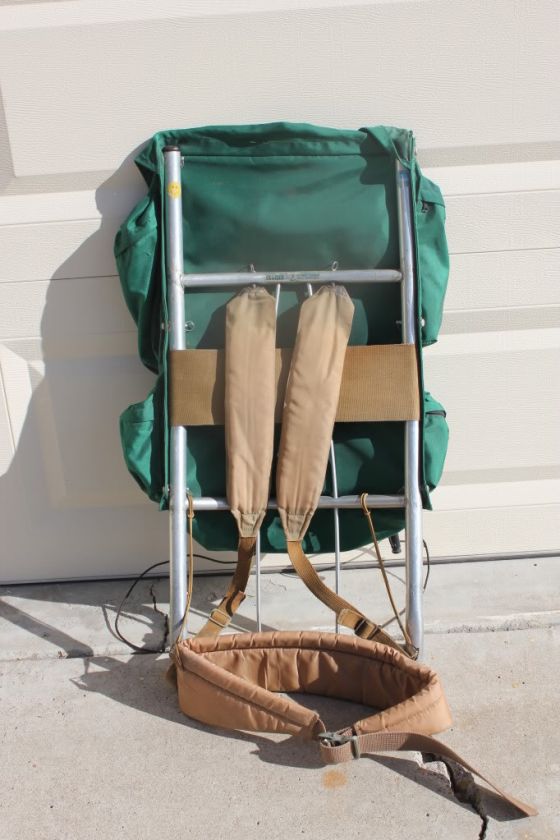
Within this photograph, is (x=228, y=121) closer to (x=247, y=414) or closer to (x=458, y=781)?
(x=247, y=414)

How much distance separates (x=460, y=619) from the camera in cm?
248

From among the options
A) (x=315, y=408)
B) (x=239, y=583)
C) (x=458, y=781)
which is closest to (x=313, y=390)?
(x=315, y=408)

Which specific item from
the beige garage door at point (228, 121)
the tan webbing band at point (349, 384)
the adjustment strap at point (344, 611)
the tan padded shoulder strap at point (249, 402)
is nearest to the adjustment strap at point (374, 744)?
the adjustment strap at point (344, 611)

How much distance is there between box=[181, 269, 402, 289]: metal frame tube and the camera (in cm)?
221

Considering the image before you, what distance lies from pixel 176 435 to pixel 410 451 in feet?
2.16

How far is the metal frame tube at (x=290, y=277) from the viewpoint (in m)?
2.21

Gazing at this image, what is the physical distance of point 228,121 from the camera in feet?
7.60

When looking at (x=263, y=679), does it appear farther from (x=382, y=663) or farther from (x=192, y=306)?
(x=192, y=306)

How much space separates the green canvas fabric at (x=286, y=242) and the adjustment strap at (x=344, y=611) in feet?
0.90

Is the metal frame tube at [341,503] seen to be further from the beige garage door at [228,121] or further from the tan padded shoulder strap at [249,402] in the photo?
the beige garage door at [228,121]

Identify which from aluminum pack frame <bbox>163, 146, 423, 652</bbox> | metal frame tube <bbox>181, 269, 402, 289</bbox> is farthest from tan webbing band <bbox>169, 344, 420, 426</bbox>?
metal frame tube <bbox>181, 269, 402, 289</bbox>

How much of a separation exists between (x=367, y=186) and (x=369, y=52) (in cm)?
39

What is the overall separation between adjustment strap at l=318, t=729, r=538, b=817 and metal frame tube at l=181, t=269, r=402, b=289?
117 centimetres

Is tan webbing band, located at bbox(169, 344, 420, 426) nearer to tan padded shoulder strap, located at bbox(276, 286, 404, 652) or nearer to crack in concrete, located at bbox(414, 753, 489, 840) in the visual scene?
tan padded shoulder strap, located at bbox(276, 286, 404, 652)
